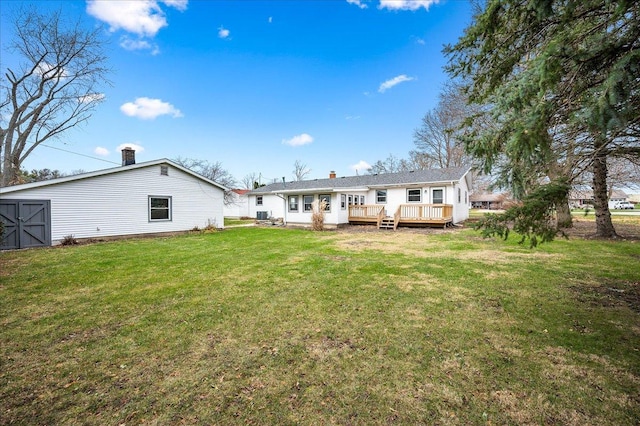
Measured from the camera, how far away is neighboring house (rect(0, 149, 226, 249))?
10172 mm

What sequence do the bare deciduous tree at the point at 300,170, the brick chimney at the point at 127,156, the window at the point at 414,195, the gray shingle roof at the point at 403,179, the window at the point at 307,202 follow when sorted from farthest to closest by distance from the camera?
the bare deciduous tree at the point at 300,170 < the window at the point at 307,202 < the window at the point at 414,195 < the gray shingle roof at the point at 403,179 < the brick chimney at the point at 127,156

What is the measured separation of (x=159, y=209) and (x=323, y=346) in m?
13.9

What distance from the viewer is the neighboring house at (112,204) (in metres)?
10.2

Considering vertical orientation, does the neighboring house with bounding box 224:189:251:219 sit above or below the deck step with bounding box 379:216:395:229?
above

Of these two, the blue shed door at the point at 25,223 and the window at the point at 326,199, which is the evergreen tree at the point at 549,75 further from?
the blue shed door at the point at 25,223

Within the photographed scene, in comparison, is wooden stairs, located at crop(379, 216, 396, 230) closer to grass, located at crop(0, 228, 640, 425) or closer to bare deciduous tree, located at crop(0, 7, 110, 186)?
grass, located at crop(0, 228, 640, 425)

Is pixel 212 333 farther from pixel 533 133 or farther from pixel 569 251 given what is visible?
pixel 569 251

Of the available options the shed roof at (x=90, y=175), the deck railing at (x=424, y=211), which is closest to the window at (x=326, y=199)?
the deck railing at (x=424, y=211)

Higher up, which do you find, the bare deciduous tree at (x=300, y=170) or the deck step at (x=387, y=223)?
the bare deciduous tree at (x=300, y=170)

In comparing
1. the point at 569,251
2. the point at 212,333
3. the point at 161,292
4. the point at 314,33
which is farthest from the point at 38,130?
the point at 569,251

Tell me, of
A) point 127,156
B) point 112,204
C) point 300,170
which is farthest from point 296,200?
point 300,170

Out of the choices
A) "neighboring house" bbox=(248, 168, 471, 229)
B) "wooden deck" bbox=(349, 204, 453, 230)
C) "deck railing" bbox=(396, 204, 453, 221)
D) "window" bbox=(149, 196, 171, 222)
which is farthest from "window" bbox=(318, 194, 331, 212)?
"window" bbox=(149, 196, 171, 222)

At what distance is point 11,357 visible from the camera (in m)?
2.86

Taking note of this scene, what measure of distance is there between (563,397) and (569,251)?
8433mm
